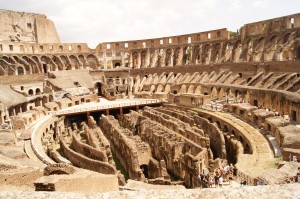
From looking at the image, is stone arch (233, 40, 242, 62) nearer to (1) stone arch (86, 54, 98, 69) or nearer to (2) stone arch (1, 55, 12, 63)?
(1) stone arch (86, 54, 98, 69)

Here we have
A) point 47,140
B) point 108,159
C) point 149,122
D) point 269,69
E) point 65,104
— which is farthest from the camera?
point 65,104

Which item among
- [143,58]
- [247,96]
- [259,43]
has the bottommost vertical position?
[247,96]

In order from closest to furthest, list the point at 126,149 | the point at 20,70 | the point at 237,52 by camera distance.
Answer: the point at 126,149 → the point at 237,52 → the point at 20,70

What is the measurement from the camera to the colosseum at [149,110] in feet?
48.3

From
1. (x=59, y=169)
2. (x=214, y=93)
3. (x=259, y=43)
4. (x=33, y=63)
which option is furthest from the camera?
(x=33, y=63)

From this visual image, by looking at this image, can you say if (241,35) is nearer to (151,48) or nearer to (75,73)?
(151,48)

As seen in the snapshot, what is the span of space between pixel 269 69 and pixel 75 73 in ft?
102

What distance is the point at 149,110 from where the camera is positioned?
114 feet

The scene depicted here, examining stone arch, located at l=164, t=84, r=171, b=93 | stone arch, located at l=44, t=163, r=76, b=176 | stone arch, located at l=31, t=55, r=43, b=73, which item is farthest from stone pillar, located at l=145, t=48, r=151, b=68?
stone arch, located at l=44, t=163, r=76, b=176

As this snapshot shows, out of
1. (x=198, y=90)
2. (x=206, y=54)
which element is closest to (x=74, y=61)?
(x=206, y=54)

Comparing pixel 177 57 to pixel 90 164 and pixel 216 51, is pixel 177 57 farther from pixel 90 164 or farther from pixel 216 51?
pixel 90 164

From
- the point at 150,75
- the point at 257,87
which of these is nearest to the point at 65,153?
the point at 257,87

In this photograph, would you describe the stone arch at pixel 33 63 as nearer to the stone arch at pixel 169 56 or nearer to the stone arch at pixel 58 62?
the stone arch at pixel 58 62

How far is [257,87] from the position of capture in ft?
98.2
